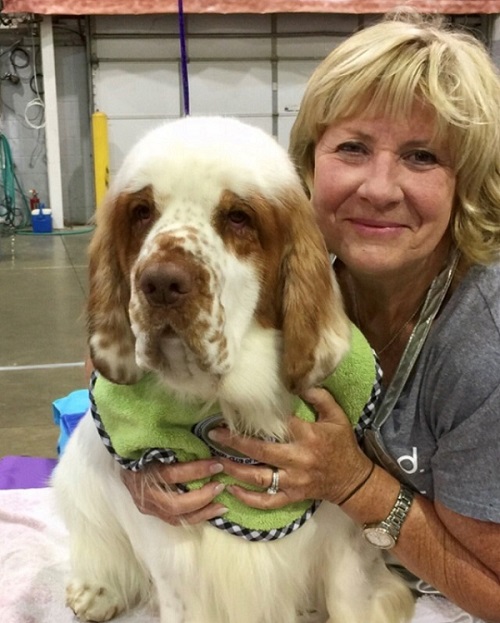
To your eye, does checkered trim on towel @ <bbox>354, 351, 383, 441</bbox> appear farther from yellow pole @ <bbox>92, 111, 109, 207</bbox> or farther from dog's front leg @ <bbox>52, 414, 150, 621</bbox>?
yellow pole @ <bbox>92, 111, 109, 207</bbox>

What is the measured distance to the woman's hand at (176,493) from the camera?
4.93ft

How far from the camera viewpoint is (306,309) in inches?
54.2

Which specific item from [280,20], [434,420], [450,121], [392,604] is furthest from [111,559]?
[280,20]

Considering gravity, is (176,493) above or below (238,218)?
below

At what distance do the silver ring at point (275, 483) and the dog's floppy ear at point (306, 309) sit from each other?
8.0 inches

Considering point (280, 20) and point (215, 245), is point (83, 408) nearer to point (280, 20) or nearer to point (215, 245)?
point (215, 245)

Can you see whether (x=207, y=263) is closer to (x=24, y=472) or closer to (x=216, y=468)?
(x=216, y=468)

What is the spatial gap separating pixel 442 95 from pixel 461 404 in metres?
0.59

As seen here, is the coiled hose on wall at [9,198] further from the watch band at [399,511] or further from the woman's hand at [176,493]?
the watch band at [399,511]

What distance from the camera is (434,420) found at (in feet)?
5.10

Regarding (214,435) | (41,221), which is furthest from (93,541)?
(41,221)

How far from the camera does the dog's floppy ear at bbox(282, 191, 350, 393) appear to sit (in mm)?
1371

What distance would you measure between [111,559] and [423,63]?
1288mm

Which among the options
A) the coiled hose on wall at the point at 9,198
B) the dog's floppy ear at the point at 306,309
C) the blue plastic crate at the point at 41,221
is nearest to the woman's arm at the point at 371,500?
the dog's floppy ear at the point at 306,309
